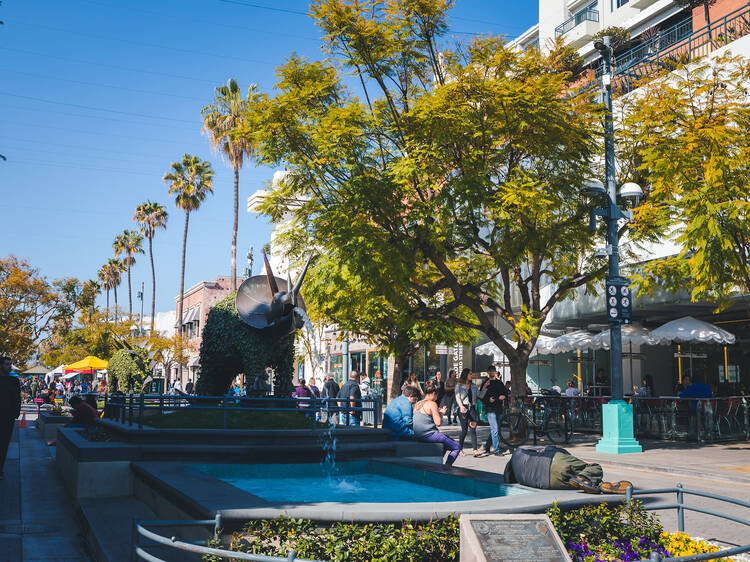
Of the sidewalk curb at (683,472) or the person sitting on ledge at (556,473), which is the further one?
the sidewalk curb at (683,472)

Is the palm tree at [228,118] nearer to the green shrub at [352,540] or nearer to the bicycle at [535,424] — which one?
the bicycle at [535,424]

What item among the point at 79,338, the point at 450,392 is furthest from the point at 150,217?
the point at 450,392

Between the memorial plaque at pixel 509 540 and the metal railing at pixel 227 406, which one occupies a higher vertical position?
the metal railing at pixel 227 406

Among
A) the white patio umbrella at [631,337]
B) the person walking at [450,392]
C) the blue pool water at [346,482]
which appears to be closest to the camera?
the blue pool water at [346,482]

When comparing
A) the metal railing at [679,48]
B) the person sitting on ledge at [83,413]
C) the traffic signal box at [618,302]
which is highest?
the metal railing at [679,48]

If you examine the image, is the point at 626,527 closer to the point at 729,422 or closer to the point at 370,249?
the point at 370,249

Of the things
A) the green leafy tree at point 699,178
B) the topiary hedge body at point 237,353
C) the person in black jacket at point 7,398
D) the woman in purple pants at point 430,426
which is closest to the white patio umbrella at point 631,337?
the green leafy tree at point 699,178

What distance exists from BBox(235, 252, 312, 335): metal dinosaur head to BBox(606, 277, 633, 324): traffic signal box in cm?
786

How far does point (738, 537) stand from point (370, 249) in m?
10.4

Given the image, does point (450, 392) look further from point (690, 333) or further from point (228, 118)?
point (228, 118)

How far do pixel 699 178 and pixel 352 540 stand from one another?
14.2 meters

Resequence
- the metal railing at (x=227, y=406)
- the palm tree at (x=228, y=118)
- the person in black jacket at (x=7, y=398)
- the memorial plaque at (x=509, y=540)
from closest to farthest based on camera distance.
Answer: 1. the memorial plaque at (x=509, y=540)
2. the person in black jacket at (x=7, y=398)
3. the metal railing at (x=227, y=406)
4. the palm tree at (x=228, y=118)

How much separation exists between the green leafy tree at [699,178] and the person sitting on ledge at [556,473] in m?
8.91

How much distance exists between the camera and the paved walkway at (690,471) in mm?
8648
